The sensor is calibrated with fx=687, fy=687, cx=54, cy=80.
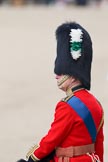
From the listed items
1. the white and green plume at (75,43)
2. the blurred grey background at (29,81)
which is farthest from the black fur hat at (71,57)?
the blurred grey background at (29,81)

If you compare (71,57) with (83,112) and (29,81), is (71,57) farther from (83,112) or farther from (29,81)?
(29,81)

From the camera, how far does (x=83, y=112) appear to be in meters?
3.96

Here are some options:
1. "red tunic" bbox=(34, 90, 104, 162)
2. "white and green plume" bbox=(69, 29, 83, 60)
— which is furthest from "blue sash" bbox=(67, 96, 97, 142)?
"white and green plume" bbox=(69, 29, 83, 60)

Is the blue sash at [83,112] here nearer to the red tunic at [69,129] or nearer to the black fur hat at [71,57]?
the red tunic at [69,129]

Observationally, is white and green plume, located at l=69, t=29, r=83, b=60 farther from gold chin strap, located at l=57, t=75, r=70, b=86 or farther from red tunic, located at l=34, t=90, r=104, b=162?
red tunic, located at l=34, t=90, r=104, b=162

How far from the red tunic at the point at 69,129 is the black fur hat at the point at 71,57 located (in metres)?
0.11

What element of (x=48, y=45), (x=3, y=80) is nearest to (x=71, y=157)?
(x=3, y=80)

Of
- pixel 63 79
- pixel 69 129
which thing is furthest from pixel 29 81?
pixel 69 129

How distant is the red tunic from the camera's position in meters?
3.90

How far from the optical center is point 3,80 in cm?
1188

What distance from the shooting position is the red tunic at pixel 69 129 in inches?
154

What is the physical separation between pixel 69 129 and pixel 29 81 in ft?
26.1

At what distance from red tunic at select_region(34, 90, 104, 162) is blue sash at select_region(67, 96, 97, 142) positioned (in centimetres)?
2

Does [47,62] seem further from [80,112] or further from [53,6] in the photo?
[53,6]
